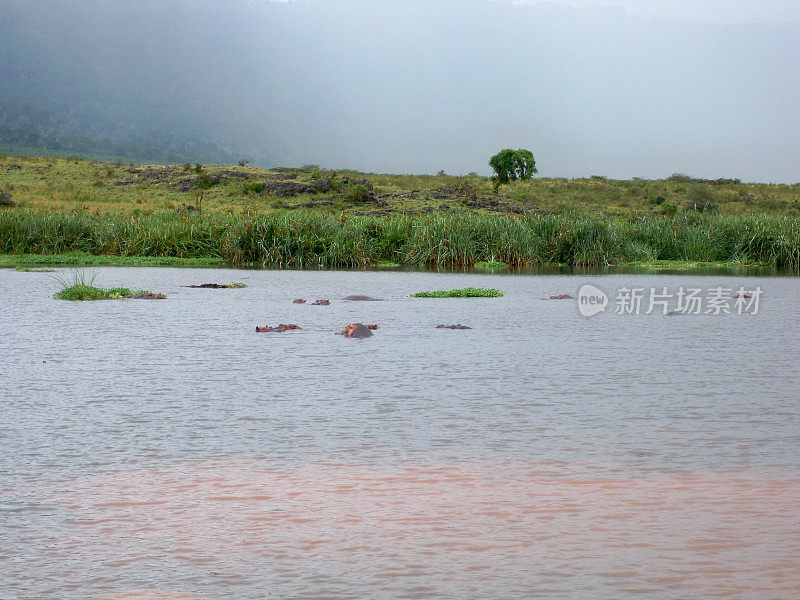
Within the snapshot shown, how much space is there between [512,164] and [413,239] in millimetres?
51051

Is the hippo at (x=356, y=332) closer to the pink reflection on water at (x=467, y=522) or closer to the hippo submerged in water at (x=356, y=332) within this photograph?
the hippo submerged in water at (x=356, y=332)

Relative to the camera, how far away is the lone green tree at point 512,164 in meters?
80.6

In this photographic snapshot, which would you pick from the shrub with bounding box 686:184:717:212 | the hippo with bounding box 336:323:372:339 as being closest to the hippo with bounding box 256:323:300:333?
the hippo with bounding box 336:323:372:339

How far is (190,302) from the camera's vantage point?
17.2 m

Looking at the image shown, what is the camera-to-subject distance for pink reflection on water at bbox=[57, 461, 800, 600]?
12.5ft

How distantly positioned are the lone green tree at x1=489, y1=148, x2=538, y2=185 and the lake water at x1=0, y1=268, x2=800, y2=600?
70028 millimetres

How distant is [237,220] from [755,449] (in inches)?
1132

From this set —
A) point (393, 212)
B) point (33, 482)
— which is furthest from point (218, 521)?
point (393, 212)

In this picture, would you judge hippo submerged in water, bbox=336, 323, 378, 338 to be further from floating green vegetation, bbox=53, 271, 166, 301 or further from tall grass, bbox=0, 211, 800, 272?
tall grass, bbox=0, 211, 800, 272

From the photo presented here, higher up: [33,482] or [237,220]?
[237,220]

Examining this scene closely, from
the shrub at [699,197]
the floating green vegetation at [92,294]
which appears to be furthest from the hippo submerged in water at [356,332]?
the shrub at [699,197]

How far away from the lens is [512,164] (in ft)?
266

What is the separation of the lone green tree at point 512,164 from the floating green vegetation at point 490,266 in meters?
49.6

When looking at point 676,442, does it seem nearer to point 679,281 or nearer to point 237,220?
point 679,281
